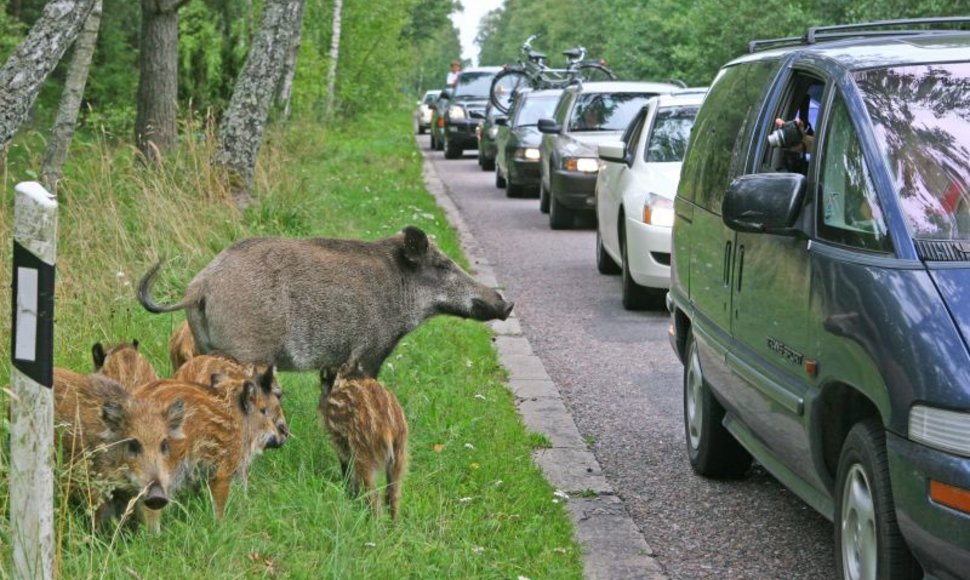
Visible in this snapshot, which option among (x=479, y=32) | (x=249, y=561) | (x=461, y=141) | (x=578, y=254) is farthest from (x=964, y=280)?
(x=479, y=32)

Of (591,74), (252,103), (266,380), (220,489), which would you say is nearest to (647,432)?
(266,380)

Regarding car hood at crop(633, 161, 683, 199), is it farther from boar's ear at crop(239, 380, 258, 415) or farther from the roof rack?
boar's ear at crop(239, 380, 258, 415)

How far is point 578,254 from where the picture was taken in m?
18.9

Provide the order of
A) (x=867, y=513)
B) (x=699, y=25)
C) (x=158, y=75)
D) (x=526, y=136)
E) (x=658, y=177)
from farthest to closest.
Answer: (x=699, y=25), (x=526, y=136), (x=158, y=75), (x=658, y=177), (x=867, y=513)

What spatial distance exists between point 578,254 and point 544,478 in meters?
10.8

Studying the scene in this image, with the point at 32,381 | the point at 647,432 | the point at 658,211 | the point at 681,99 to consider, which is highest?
the point at 681,99

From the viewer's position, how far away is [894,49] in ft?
21.8

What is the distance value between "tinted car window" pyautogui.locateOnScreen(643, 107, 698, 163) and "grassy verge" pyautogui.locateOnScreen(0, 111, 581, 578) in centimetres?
297

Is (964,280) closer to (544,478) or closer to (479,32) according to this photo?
(544,478)

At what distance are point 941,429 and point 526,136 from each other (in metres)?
21.5

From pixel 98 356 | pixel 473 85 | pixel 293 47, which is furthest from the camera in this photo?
pixel 473 85

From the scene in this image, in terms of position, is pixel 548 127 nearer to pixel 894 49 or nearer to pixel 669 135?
pixel 669 135

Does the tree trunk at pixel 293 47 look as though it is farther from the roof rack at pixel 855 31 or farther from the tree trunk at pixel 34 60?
the roof rack at pixel 855 31

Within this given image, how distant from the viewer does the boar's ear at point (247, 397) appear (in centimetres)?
679
